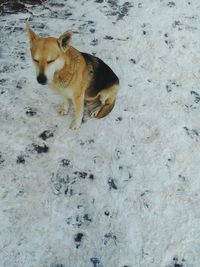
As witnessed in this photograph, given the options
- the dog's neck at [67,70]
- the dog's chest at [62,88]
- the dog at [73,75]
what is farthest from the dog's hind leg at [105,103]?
the dog's neck at [67,70]

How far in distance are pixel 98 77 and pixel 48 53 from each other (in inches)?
37.6

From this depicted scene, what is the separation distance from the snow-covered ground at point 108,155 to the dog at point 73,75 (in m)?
0.23

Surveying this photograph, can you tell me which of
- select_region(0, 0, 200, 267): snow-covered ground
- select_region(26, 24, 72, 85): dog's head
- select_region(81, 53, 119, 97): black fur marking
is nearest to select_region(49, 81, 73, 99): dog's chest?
select_region(26, 24, 72, 85): dog's head

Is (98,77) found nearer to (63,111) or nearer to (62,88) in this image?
(62,88)

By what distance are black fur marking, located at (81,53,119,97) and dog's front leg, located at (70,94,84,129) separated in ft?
0.71

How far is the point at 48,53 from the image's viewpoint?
3809 millimetres

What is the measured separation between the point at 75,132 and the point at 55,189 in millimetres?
876

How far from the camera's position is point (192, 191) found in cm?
429

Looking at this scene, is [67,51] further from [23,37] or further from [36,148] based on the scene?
[23,37]

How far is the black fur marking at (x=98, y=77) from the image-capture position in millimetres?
4594

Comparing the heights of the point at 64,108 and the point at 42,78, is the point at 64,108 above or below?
below

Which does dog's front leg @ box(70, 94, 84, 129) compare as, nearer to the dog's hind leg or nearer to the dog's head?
the dog's hind leg

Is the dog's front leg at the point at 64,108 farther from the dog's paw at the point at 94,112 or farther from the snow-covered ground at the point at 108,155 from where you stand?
the dog's paw at the point at 94,112

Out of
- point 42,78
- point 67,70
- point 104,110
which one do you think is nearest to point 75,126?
point 104,110
